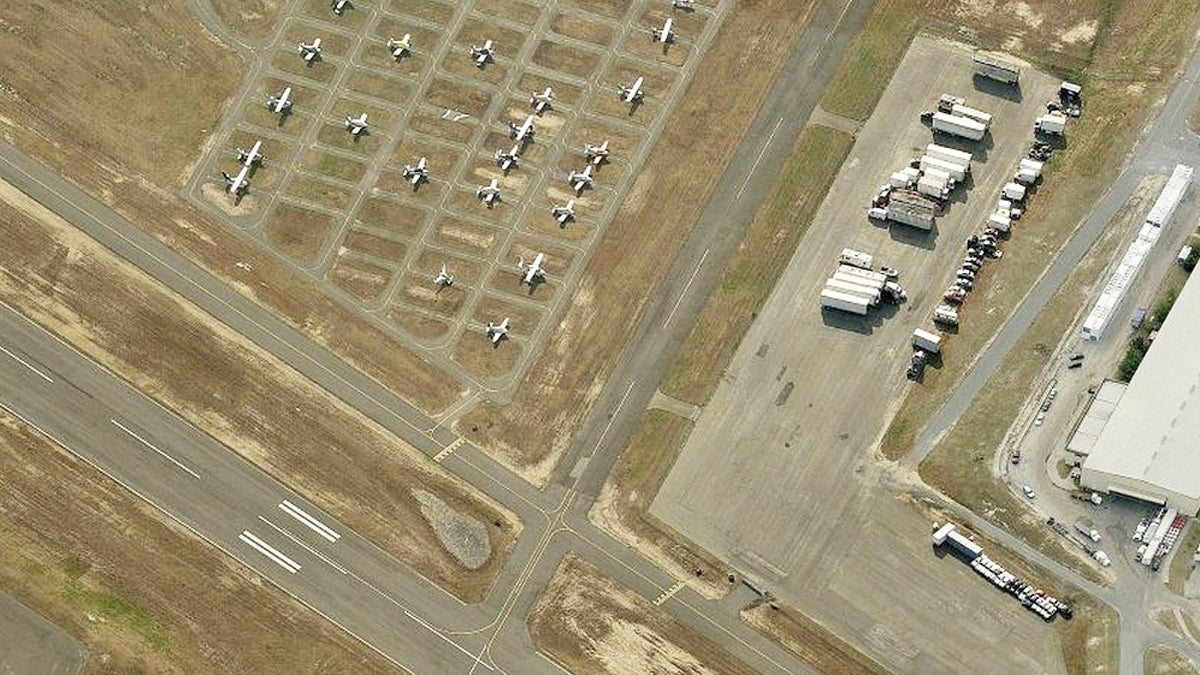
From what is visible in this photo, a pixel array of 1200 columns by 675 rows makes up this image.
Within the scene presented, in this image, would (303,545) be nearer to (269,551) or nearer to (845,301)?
(269,551)

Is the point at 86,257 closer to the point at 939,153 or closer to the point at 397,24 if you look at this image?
the point at 397,24

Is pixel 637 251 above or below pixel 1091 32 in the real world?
below

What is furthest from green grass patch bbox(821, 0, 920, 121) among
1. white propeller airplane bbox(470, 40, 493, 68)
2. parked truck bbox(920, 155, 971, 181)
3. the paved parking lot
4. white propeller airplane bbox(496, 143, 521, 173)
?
white propeller airplane bbox(470, 40, 493, 68)

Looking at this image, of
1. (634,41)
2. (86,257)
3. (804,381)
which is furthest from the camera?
(634,41)

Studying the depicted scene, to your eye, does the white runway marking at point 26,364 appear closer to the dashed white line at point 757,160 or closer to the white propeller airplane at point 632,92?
the white propeller airplane at point 632,92

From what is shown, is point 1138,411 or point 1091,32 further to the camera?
point 1091,32

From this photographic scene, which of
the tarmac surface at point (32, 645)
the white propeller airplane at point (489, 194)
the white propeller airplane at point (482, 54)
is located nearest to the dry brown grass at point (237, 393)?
the tarmac surface at point (32, 645)

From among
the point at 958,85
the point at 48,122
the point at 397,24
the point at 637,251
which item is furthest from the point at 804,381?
the point at 48,122

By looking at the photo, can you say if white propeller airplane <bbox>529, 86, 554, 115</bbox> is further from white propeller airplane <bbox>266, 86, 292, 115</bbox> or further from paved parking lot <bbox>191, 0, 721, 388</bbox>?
white propeller airplane <bbox>266, 86, 292, 115</bbox>
